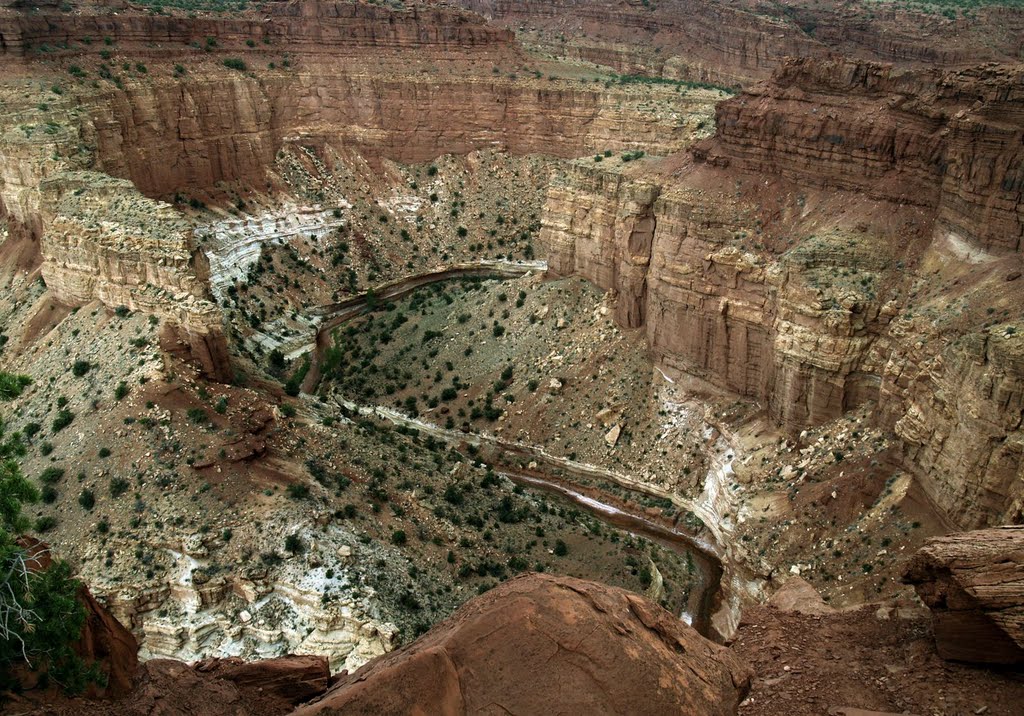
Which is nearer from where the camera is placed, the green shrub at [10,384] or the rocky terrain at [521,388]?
the rocky terrain at [521,388]

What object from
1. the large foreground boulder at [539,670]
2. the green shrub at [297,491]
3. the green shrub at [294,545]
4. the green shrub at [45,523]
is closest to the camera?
the large foreground boulder at [539,670]

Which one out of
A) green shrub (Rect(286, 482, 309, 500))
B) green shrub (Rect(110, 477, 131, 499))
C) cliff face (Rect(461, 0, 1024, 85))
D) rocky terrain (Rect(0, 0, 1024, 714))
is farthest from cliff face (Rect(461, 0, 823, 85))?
green shrub (Rect(110, 477, 131, 499))

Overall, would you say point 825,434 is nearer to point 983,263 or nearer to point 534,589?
point 983,263

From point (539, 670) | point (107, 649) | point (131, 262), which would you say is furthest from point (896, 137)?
point (107, 649)

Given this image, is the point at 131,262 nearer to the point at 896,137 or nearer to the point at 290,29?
the point at 896,137

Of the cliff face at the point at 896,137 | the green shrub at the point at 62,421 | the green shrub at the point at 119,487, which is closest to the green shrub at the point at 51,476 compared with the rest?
the green shrub at the point at 119,487

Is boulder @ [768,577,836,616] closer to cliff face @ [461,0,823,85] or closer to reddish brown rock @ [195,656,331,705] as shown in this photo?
reddish brown rock @ [195,656,331,705]

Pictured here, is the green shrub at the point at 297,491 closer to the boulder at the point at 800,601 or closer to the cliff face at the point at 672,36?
the boulder at the point at 800,601
